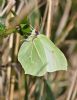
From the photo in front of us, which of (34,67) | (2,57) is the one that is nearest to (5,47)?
(2,57)

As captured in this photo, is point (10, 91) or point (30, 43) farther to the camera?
point (10, 91)

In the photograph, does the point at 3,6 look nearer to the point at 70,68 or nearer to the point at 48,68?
the point at 48,68

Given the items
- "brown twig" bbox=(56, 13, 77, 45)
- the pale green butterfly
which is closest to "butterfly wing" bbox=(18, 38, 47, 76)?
the pale green butterfly

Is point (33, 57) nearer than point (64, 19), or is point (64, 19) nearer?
point (33, 57)

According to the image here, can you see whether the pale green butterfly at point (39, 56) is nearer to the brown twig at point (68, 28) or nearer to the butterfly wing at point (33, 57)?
the butterfly wing at point (33, 57)

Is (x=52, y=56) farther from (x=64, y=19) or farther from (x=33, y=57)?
(x=64, y=19)

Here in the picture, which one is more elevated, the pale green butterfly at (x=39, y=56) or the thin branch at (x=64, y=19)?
the pale green butterfly at (x=39, y=56)

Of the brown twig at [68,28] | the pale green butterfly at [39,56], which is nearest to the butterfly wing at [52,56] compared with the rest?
the pale green butterfly at [39,56]

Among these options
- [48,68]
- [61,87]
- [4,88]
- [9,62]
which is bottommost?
[61,87]

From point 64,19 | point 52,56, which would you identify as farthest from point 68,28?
point 52,56
